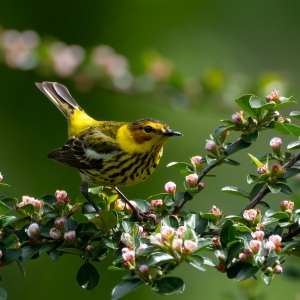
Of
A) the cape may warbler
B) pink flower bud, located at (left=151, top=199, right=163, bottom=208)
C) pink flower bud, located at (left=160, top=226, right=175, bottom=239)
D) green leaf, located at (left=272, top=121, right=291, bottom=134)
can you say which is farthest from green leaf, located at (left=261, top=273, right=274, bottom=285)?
the cape may warbler

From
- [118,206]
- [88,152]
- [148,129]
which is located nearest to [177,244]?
[118,206]

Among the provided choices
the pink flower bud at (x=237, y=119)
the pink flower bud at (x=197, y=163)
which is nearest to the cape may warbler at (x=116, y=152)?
the pink flower bud at (x=197, y=163)

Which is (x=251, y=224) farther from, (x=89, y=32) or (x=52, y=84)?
(x=89, y=32)

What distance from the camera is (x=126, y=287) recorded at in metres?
2.20

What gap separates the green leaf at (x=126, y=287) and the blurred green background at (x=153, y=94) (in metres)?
2.37

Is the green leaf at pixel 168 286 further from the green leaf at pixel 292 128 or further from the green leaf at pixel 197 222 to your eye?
the green leaf at pixel 292 128

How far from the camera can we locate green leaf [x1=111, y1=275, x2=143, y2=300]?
7.09ft

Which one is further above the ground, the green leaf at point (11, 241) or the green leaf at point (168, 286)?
the green leaf at point (168, 286)

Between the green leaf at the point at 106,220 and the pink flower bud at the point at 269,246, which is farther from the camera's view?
the green leaf at the point at 106,220

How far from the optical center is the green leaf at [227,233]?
243 centimetres

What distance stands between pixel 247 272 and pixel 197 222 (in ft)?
1.10

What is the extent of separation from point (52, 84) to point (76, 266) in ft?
5.15

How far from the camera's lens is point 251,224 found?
252 cm

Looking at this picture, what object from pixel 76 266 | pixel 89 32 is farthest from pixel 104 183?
pixel 89 32
